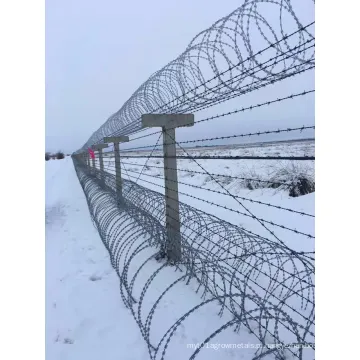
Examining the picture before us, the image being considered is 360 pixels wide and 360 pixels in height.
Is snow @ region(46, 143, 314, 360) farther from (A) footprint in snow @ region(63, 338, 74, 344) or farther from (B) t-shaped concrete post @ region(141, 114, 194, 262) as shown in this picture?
(B) t-shaped concrete post @ region(141, 114, 194, 262)

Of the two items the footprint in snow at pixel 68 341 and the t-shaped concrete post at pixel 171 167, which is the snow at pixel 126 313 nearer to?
the footprint in snow at pixel 68 341

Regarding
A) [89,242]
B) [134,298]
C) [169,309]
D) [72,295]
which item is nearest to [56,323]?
[72,295]

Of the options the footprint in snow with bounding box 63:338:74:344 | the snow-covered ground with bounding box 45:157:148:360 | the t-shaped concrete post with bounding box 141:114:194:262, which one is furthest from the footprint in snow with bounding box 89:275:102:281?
the footprint in snow with bounding box 63:338:74:344

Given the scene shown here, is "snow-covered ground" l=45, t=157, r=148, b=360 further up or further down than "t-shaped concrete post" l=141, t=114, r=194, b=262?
further down

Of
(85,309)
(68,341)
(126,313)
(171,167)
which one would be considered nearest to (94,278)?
(85,309)

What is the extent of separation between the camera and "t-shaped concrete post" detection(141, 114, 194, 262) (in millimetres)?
3752

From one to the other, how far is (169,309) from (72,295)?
1.15 meters

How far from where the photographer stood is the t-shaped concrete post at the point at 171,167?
3.75 m

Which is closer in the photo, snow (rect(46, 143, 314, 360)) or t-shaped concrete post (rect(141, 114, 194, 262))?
snow (rect(46, 143, 314, 360))

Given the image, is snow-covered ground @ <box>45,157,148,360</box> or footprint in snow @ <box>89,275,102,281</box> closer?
snow-covered ground @ <box>45,157,148,360</box>

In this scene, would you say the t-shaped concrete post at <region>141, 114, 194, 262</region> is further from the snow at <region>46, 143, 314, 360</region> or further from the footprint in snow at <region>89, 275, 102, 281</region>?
the footprint in snow at <region>89, 275, 102, 281</region>

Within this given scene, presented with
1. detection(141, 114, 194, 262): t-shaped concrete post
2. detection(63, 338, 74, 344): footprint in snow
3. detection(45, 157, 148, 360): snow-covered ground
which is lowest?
detection(63, 338, 74, 344): footprint in snow

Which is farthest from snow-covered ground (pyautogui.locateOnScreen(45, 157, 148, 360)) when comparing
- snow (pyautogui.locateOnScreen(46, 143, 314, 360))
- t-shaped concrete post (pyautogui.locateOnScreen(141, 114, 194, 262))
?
t-shaped concrete post (pyautogui.locateOnScreen(141, 114, 194, 262))
